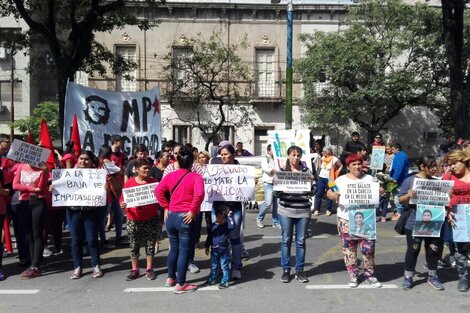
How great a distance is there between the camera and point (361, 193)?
564cm

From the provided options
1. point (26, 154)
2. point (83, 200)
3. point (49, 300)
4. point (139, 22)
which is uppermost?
point (139, 22)

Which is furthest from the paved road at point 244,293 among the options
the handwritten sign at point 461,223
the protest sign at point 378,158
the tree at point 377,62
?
the tree at point 377,62

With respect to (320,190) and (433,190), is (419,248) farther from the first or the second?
(320,190)

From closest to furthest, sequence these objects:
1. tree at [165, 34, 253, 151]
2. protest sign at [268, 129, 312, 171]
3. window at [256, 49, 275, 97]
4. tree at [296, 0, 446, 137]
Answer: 1. protest sign at [268, 129, 312, 171]
2. tree at [296, 0, 446, 137]
3. tree at [165, 34, 253, 151]
4. window at [256, 49, 275, 97]

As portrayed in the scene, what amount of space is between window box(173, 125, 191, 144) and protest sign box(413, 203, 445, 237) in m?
19.8

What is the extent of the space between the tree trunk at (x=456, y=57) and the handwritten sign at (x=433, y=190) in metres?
8.24

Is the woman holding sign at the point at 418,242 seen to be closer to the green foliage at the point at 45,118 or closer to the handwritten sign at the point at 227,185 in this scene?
the handwritten sign at the point at 227,185

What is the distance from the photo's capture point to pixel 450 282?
602cm

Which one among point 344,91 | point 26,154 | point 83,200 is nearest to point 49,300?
point 83,200

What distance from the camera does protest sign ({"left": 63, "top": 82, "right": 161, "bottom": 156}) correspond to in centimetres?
898

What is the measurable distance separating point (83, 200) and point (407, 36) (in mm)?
18458

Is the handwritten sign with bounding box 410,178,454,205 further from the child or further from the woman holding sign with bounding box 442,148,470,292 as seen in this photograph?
the child

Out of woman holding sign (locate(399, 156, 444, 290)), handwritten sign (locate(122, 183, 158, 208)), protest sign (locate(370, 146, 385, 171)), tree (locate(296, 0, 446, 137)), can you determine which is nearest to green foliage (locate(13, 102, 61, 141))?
tree (locate(296, 0, 446, 137))

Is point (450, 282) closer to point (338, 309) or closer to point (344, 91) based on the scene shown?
point (338, 309)
